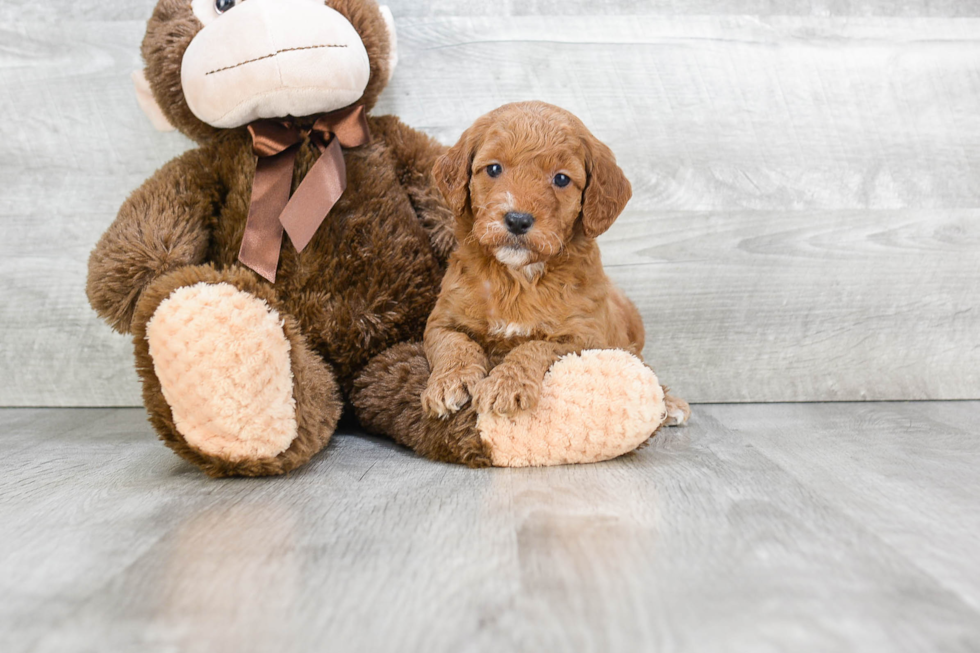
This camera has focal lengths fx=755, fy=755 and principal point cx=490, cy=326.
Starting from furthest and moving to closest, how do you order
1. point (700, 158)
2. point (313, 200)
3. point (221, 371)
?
point (700, 158), point (313, 200), point (221, 371)

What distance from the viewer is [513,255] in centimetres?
123

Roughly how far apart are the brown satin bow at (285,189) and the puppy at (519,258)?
24 centimetres

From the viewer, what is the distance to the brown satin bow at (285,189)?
1.40 m

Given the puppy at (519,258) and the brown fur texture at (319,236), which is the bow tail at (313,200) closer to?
the brown fur texture at (319,236)

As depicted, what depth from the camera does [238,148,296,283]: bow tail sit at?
4.60ft

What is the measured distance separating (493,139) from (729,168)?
2.64 feet

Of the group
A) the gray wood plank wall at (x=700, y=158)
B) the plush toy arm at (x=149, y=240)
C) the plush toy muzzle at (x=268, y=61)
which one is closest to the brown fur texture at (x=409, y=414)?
the plush toy arm at (x=149, y=240)

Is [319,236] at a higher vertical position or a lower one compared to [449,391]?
Answer: higher

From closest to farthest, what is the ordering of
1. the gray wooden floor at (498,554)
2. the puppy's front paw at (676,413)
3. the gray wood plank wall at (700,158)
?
the gray wooden floor at (498,554)
the puppy's front paw at (676,413)
the gray wood plank wall at (700,158)

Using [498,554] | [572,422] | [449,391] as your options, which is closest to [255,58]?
[449,391]

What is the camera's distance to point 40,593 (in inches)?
31.3

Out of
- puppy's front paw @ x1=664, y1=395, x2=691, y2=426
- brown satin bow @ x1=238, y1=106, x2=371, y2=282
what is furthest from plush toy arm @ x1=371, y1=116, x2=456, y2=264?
puppy's front paw @ x1=664, y1=395, x2=691, y2=426

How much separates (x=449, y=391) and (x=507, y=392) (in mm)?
96

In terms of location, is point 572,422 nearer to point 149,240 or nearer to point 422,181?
point 422,181
